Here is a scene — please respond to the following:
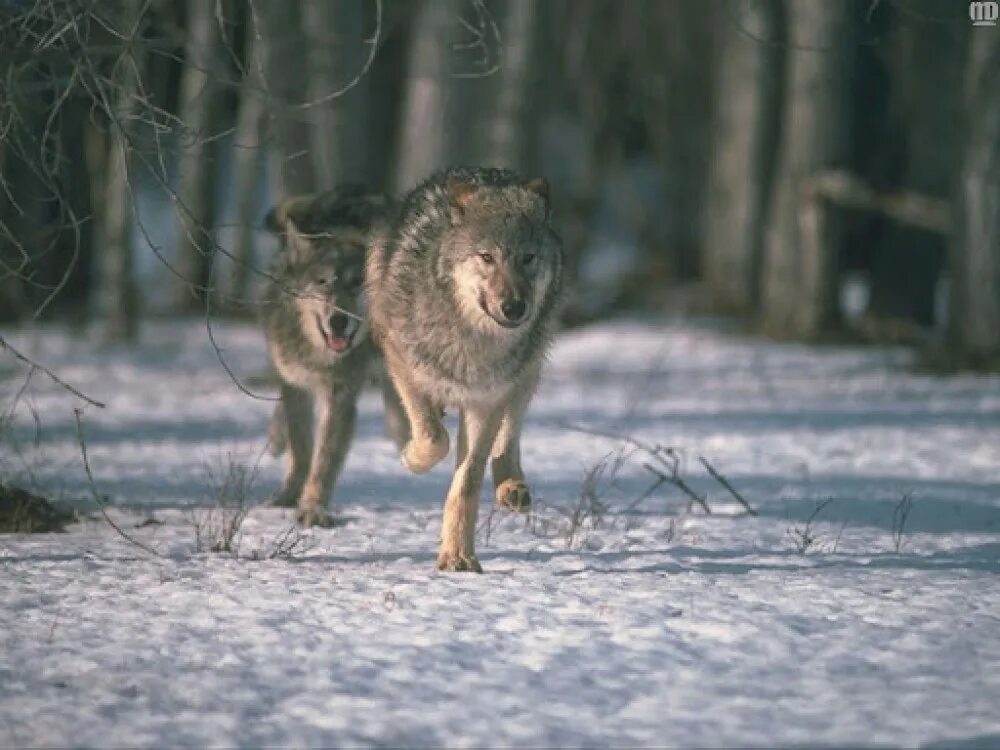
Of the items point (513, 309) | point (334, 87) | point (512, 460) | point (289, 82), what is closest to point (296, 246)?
point (512, 460)

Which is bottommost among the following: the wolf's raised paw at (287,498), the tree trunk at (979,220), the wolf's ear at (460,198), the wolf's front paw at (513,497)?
the wolf's raised paw at (287,498)

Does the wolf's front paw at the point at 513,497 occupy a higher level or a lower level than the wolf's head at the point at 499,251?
lower

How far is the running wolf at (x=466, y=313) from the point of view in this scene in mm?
7207

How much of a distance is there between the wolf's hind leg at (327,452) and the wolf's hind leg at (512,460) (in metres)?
0.90

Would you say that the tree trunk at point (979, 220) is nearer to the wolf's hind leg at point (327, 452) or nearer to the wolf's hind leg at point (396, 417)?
the wolf's hind leg at point (396, 417)

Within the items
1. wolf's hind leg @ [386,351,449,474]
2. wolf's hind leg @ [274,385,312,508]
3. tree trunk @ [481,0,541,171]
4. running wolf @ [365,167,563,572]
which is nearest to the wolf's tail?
wolf's hind leg @ [274,385,312,508]

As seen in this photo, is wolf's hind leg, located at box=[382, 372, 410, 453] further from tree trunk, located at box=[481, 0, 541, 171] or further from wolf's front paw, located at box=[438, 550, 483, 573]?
tree trunk, located at box=[481, 0, 541, 171]

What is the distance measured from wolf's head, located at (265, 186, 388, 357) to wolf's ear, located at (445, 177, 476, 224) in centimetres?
129

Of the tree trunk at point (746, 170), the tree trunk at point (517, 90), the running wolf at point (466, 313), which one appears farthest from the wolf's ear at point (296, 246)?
the tree trunk at point (746, 170)

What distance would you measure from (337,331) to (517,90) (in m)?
10.2

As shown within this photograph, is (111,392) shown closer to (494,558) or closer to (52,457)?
(52,457)

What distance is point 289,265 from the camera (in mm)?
9430

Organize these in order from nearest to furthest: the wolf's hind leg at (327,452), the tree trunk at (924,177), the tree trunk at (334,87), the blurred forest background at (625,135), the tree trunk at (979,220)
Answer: the wolf's hind leg at (327,452), the blurred forest background at (625,135), the tree trunk at (979,220), the tree trunk at (334,87), the tree trunk at (924,177)

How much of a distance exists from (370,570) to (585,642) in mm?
1487
